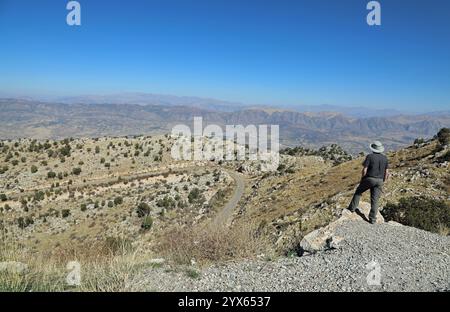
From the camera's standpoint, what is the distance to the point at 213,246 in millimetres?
8648

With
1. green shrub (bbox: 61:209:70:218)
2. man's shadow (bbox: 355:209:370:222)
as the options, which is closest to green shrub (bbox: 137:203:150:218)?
green shrub (bbox: 61:209:70:218)

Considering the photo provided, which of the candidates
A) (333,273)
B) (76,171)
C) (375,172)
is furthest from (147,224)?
(333,273)

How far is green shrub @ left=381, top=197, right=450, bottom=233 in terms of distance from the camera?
12922 mm

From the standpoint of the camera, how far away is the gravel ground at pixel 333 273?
21.7ft

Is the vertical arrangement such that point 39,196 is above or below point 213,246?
below

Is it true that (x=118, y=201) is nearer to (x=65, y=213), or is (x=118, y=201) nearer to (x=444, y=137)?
(x=65, y=213)

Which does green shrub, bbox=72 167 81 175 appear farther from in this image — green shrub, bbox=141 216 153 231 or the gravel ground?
the gravel ground

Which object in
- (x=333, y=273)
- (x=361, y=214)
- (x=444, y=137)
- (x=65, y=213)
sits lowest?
(x=65, y=213)

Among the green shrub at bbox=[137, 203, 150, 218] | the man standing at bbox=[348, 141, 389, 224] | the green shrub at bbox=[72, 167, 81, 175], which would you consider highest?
the man standing at bbox=[348, 141, 389, 224]

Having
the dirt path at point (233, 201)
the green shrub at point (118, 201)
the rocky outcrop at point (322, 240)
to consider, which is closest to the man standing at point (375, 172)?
the rocky outcrop at point (322, 240)

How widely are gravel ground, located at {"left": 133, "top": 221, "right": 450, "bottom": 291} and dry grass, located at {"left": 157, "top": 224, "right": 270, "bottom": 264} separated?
1.69 ft

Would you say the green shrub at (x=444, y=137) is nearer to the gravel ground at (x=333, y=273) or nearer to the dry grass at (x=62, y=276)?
the gravel ground at (x=333, y=273)

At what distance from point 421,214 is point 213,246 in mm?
8962

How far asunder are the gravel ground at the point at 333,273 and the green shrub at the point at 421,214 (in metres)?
3.50
